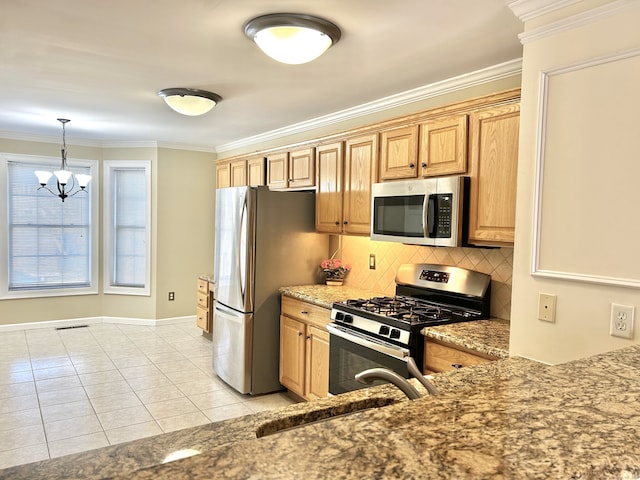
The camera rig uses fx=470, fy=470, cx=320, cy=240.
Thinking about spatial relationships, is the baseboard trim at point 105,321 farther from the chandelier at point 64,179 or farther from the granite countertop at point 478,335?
the granite countertop at point 478,335

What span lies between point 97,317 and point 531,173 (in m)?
5.88

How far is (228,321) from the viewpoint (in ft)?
13.4

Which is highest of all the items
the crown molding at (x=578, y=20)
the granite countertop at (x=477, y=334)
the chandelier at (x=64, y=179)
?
the crown molding at (x=578, y=20)

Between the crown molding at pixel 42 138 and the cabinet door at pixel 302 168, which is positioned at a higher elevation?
the crown molding at pixel 42 138

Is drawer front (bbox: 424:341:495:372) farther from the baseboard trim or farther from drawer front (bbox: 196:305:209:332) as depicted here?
the baseboard trim

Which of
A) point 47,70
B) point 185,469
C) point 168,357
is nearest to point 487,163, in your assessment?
point 185,469

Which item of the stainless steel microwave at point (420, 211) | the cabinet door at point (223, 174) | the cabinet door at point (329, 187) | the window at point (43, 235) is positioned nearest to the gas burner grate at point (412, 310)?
the stainless steel microwave at point (420, 211)

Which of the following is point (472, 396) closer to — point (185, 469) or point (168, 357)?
point (185, 469)

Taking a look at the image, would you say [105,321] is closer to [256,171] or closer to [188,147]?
[188,147]

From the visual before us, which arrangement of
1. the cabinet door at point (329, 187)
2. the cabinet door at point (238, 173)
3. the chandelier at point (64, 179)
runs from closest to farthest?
the cabinet door at point (329, 187)
the chandelier at point (64, 179)
the cabinet door at point (238, 173)

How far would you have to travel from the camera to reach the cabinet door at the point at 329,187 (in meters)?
3.79

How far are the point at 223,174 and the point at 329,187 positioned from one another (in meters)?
2.22

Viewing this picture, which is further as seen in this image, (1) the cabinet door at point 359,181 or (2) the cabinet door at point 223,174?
(2) the cabinet door at point 223,174

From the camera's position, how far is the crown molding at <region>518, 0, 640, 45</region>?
1.69m
